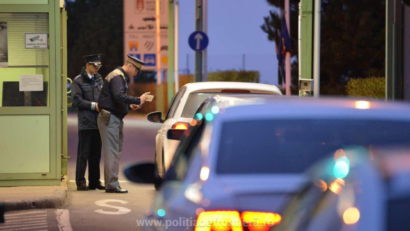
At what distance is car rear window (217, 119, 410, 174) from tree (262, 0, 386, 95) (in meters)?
30.4

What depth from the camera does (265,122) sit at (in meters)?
4.21

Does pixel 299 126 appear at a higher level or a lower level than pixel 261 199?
higher

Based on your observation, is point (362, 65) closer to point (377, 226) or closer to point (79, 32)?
point (377, 226)

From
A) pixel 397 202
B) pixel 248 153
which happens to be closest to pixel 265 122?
pixel 248 153

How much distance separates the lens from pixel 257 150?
4219 mm

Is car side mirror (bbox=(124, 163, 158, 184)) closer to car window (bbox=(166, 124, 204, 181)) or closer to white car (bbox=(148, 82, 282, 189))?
car window (bbox=(166, 124, 204, 181))

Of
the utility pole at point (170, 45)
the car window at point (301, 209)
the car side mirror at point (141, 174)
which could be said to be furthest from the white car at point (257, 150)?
the utility pole at point (170, 45)

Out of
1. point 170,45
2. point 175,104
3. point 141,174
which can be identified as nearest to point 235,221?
point 141,174

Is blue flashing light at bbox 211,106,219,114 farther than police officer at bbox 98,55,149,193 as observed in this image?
No

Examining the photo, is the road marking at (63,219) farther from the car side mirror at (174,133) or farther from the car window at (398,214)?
the car window at (398,214)

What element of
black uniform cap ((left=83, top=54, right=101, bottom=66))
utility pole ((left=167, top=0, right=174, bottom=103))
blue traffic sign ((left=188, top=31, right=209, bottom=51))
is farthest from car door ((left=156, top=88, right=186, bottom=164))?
utility pole ((left=167, top=0, right=174, bottom=103))

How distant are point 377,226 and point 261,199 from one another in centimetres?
152

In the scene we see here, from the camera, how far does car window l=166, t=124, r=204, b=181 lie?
4.40m

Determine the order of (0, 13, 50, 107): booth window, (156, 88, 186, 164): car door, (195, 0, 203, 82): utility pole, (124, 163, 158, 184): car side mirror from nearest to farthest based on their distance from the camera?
1. (124, 163, 158, 184): car side mirror
2. (156, 88, 186, 164): car door
3. (0, 13, 50, 107): booth window
4. (195, 0, 203, 82): utility pole
